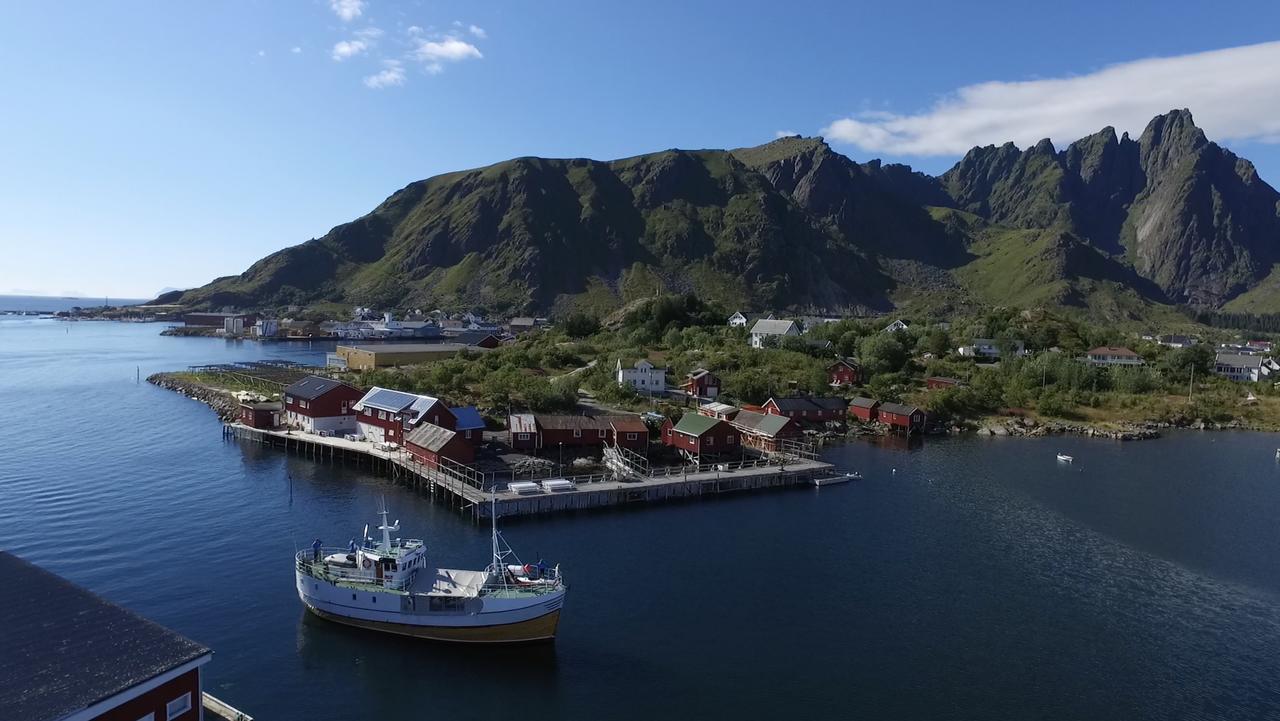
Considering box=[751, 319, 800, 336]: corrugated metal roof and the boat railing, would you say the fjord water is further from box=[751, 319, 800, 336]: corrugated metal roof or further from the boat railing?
box=[751, 319, 800, 336]: corrugated metal roof

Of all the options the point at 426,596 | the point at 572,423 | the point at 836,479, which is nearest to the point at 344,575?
the point at 426,596

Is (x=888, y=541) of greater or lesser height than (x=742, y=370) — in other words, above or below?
below

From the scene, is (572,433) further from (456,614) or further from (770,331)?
(770,331)

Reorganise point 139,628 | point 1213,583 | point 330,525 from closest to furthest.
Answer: point 139,628 < point 1213,583 < point 330,525

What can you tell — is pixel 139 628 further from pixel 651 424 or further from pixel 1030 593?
pixel 651 424

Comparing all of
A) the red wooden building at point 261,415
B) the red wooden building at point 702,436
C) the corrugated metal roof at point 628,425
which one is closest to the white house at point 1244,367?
the red wooden building at point 702,436

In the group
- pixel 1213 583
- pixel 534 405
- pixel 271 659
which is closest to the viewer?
pixel 271 659

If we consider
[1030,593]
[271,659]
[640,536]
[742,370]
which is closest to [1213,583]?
[1030,593]

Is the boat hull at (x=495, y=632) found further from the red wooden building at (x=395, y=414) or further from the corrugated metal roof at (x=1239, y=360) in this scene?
the corrugated metal roof at (x=1239, y=360)
